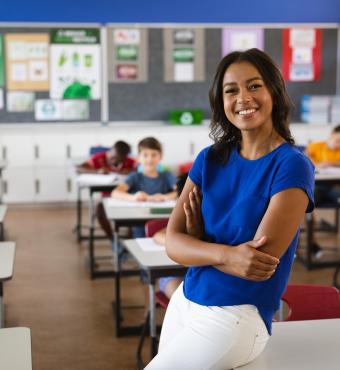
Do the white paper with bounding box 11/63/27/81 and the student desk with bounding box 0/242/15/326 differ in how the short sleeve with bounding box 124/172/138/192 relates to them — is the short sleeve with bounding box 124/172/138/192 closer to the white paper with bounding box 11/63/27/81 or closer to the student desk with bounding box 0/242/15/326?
the student desk with bounding box 0/242/15/326

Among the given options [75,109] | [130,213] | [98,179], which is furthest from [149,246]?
[75,109]

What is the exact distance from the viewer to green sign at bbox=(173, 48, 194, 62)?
8.10 meters

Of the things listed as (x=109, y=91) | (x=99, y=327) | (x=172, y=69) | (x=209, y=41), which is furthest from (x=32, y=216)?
(x=99, y=327)

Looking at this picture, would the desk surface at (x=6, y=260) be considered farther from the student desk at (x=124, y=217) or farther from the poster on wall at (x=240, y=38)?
the poster on wall at (x=240, y=38)

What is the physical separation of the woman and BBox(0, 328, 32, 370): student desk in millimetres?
310

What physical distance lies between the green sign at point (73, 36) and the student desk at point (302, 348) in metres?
6.54

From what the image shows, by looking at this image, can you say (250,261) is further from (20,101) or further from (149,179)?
(20,101)

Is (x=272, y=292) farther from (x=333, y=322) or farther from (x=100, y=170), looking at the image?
(x=100, y=170)

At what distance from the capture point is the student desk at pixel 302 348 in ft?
5.19

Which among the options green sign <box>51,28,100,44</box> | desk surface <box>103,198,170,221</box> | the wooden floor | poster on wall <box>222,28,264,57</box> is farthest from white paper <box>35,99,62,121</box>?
desk surface <box>103,198,170,221</box>

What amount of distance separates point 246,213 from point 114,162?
4233 millimetres

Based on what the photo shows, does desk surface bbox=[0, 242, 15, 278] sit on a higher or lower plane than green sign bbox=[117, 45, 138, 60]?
lower

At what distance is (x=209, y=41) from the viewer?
322 inches

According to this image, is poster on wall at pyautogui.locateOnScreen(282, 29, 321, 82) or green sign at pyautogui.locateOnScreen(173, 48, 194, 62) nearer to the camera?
green sign at pyautogui.locateOnScreen(173, 48, 194, 62)
